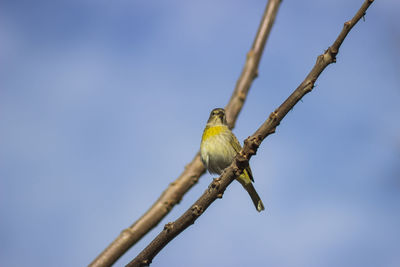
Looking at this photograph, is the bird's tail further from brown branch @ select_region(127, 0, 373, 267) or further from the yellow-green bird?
brown branch @ select_region(127, 0, 373, 267)

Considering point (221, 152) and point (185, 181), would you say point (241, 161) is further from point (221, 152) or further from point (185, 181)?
point (221, 152)

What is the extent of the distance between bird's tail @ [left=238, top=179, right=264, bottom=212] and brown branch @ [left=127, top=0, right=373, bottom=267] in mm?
5127

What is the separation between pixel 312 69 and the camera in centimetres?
233

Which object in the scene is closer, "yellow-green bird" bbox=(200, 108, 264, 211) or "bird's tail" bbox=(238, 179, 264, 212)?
"yellow-green bird" bbox=(200, 108, 264, 211)

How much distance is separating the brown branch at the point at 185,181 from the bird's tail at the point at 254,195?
3.61 metres

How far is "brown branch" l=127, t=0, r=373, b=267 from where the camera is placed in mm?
2258

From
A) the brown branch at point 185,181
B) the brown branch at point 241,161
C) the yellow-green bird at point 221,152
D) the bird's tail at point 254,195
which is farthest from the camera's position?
the bird's tail at point 254,195

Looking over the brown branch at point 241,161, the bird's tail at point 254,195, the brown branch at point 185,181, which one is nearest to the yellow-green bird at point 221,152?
the bird's tail at point 254,195

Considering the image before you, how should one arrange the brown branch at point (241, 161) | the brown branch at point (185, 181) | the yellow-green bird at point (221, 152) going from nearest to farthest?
the brown branch at point (241, 161) → the brown branch at point (185, 181) → the yellow-green bird at point (221, 152)

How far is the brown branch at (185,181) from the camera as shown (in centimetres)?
308

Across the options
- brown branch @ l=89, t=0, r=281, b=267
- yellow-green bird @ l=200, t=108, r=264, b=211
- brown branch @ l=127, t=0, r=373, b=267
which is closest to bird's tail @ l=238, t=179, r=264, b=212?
yellow-green bird @ l=200, t=108, r=264, b=211

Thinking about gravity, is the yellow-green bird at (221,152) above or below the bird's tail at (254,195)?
above

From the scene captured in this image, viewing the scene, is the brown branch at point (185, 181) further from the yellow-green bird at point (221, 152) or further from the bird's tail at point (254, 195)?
the bird's tail at point (254, 195)

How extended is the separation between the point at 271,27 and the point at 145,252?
3041mm
